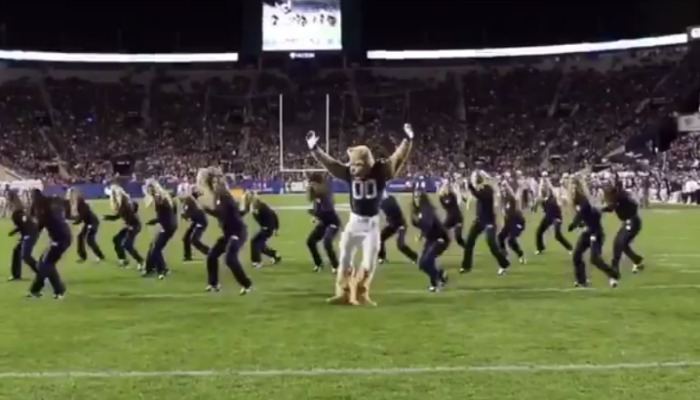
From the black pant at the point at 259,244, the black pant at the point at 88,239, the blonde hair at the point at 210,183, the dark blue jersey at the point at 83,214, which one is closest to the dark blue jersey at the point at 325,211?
the black pant at the point at 259,244

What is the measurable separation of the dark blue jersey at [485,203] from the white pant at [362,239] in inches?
175

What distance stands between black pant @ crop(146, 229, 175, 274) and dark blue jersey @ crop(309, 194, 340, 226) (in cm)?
279

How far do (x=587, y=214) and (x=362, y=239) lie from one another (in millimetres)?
4074

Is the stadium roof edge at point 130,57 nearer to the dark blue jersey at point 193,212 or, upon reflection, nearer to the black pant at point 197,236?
the black pant at point 197,236

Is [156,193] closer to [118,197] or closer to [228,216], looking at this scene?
[118,197]

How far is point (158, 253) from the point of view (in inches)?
736

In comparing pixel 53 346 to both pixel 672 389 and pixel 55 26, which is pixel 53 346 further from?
pixel 55 26

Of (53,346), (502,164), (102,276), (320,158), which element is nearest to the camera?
(53,346)

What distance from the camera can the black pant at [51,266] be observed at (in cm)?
1456

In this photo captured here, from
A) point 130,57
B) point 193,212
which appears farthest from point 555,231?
point 130,57

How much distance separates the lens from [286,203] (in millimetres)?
49594

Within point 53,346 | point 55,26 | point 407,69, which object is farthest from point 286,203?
point 53,346

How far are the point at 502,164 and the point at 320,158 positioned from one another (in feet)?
161

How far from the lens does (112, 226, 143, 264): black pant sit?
20.0m
